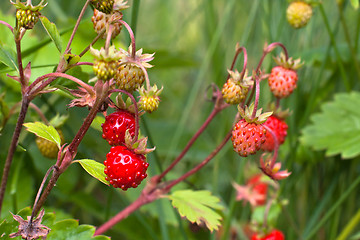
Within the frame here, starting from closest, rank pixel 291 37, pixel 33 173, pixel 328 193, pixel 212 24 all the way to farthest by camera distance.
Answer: pixel 33 173, pixel 328 193, pixel 291 37, pixel 212 24

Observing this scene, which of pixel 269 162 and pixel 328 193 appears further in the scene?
pixel 328 193

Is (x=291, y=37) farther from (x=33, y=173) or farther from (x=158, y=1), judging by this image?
(x=158, y=1)

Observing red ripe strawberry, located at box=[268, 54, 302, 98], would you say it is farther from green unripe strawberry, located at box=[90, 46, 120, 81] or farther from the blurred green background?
green unripe strawberry, located at box=[90, 46, 120, 81]

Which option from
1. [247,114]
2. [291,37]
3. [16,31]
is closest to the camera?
[16,31]

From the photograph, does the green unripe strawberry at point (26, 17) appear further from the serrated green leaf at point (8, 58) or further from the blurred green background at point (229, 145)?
the blurred green background at point (229, 145)

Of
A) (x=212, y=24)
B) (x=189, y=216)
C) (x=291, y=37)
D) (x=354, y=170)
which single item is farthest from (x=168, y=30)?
(x=189, y=216)

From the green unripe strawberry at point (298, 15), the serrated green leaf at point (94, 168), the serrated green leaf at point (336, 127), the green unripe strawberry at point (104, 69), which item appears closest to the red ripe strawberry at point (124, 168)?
the serrated green leaf at point (94, 168)

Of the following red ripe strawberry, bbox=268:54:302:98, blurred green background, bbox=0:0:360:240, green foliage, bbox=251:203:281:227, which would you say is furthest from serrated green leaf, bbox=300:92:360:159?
red ripe strawberry, bbox=268:54:302:98

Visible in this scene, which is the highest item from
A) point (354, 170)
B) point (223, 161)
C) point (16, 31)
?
point (16, 31)
